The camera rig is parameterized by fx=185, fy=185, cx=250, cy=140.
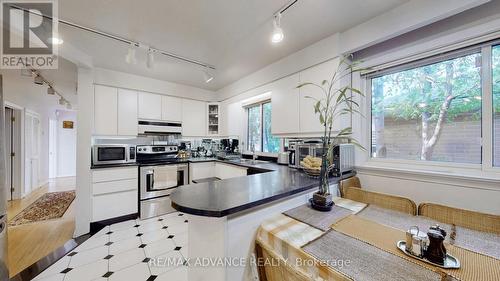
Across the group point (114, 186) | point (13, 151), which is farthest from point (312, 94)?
point (13, 151)

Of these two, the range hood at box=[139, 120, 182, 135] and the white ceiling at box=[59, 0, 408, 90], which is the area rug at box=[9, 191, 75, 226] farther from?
the white ceiling at box=[59, 0, 408, 90]

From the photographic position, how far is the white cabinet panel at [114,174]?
105 inches

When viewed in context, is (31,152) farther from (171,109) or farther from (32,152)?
(171,109)

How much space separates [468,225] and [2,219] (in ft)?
9.97

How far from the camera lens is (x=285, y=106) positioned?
100 inches

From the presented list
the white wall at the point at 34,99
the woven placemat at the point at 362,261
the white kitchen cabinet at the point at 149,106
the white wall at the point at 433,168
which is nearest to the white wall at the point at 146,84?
the white kitchen cabinet at the point at 149,106

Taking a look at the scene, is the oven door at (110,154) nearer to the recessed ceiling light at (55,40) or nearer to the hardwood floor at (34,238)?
the hardwood floor at (34,238)

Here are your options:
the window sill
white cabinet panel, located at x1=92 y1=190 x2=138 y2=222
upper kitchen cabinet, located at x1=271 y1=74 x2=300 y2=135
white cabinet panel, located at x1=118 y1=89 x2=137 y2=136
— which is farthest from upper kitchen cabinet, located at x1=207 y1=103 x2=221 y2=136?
the window sill

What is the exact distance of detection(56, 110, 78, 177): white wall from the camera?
640 centimetres

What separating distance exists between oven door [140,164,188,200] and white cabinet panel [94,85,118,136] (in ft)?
2.72

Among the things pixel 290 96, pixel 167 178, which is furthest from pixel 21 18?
pixel 290 96

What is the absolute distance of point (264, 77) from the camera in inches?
115

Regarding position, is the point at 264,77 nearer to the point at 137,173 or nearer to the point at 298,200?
the point at 298,200

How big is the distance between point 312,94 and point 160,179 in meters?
2.71
